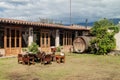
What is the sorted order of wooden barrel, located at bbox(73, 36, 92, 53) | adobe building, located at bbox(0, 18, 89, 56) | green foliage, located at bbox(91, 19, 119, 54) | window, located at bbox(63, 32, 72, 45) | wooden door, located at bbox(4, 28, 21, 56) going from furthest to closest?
window, located at bbox(63, 32, 72, 45) → wooden barrel, located at bbox(73, 36, 92, 53) → green foliage, located at bbox(91, 19, 119, 54) → wooden door, located at bbox(4, 28, 21, 56) → adobe building, located at bbox(0, 18, 89, 56)

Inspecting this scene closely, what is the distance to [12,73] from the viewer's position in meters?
11.1

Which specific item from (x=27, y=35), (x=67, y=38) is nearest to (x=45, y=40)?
(x=27, y=35)

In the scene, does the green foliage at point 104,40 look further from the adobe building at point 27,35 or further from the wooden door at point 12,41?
the wooden door at point 12,41

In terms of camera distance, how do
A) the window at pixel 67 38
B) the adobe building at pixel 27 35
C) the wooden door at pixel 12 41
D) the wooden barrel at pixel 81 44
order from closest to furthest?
the adobe building at pixel 27 35 < the wooden door at pixel 12 41 < the wooden barrel at pixel 81 44 < the window at pixel 67 38

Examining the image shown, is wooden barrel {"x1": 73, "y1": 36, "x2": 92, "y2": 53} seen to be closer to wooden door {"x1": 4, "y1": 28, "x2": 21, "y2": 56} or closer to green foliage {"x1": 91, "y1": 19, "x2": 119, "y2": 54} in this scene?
green foliage {"x1": 91, "y1": 19, "x2": 119, "y2": 54}

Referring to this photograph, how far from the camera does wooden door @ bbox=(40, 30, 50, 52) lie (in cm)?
2288

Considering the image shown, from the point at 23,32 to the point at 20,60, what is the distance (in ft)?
20.6

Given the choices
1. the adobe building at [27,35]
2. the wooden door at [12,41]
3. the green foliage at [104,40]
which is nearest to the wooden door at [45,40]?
the adobe building at [27,35]

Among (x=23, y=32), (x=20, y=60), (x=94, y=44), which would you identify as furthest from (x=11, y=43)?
(x=94, y=44)

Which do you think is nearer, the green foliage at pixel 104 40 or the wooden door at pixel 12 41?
the wooden door at pixel 12 41

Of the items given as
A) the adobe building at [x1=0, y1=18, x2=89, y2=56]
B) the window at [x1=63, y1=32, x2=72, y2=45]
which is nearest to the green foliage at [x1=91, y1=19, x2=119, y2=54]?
the adobe building at [x1=0, y1=18, x2=89, y2=56]

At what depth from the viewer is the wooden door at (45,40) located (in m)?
22.9

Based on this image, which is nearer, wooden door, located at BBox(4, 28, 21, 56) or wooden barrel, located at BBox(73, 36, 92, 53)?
wooden door, located at BBox(4, 28, 21, 56)

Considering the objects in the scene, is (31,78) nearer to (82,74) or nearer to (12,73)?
(12,73)
